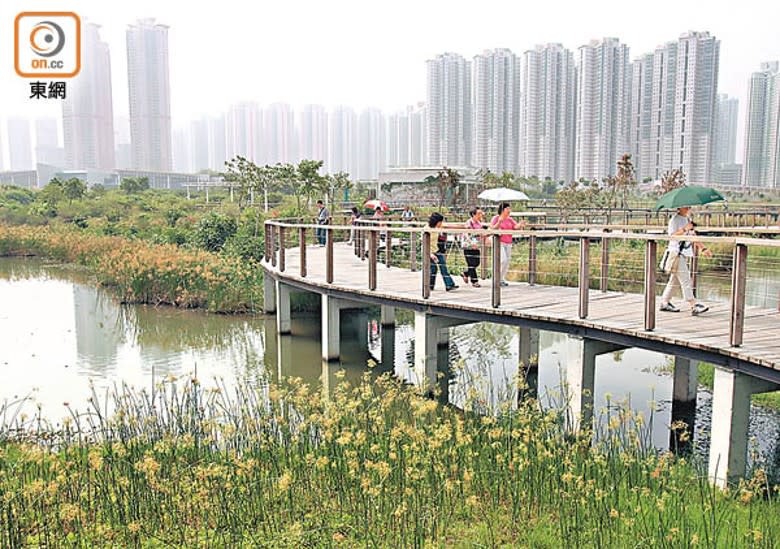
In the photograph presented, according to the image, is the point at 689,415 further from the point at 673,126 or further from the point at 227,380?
the point at 673,126

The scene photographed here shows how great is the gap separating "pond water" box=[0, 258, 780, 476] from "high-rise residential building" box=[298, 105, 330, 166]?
8658 centimetres

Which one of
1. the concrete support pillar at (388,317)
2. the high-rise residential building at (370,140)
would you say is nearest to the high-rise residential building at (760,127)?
the high-rise residential building at (370,140)

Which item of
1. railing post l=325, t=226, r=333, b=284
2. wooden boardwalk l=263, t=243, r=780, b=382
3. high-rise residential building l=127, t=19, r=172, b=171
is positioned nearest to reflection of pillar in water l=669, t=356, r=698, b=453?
wooden boardwalk l=263, t=243, r=780, b=382

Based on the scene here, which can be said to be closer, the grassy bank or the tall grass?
the tall grass

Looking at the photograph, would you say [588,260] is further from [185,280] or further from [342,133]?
[342,133]

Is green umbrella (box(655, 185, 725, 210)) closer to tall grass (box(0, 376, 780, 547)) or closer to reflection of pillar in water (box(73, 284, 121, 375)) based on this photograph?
tall grass (box(0, 376, 780, 547))

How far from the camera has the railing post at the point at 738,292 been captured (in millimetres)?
5988

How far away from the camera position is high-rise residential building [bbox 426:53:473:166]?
3091 inches

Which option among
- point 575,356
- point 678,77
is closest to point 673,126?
point 678,77

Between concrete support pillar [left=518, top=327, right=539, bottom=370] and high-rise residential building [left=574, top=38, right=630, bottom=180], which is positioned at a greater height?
high-rise residential building [left=574, top=38, right=630, bottom=180]

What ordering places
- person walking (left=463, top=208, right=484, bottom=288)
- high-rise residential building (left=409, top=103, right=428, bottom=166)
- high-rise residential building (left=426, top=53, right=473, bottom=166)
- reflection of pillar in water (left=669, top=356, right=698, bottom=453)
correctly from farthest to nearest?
high-rise residential building (left=409, top=103, right=428, bottom=166) → high-rise residential building (left=426, top=53, right=473, bottom=166) → person walking (left=463, top=208, right=484, bottom=288) → reflection of pillar in water (left=669, top=356, right=698, bottom=453)

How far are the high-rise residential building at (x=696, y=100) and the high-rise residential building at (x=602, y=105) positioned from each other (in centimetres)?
703

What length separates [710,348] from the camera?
20.8 ft

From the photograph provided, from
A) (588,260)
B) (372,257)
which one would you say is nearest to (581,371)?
(588,260)
